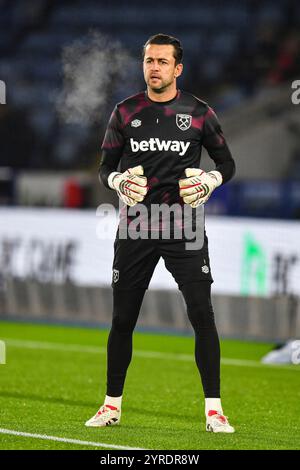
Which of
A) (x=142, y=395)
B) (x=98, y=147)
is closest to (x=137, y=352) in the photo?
(x=142, y=395)

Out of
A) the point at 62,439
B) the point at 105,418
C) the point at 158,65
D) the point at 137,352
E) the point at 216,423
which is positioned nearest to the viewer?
the point at 62,439

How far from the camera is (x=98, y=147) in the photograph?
2016 cm

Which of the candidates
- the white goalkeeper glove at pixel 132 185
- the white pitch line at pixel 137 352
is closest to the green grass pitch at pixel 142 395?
the white pitch line at pixel 137 352

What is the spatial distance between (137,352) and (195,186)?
5.64m

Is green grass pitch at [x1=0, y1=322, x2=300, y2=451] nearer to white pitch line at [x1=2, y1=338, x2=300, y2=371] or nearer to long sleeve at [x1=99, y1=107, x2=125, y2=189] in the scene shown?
white pitch line at [x1=2, y1=338, x2=300, y2=371]

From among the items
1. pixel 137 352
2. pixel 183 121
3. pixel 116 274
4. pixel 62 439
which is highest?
pixel 183 121

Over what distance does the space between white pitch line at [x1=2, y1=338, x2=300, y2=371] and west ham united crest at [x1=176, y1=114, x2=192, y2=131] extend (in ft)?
15.0

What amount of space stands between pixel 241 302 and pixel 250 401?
493 centimetres

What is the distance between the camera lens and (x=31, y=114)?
69.6ft

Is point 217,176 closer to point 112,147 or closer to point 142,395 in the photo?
point 112,147

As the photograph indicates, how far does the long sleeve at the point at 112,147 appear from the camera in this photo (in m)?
7.18

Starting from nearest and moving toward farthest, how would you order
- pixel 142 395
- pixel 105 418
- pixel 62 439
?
pixel 62 439 < pixel 105 418 < pixel 142 395

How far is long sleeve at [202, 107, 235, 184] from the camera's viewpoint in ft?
23.5

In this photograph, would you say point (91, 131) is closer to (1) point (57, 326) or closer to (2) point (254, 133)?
(2) point (254, 133)
